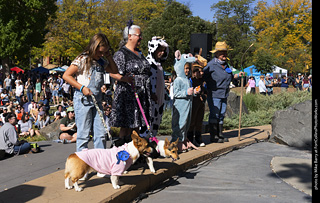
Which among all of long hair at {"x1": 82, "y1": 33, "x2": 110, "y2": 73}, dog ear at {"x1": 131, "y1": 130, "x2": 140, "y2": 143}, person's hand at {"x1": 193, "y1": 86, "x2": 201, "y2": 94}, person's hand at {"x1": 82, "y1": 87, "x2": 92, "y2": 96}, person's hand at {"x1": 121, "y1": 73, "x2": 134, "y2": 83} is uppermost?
long hair at {"x1": 82, "y1": 33, "x2": 110, "y2": 73}

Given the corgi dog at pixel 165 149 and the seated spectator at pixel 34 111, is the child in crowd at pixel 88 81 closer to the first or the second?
the corgi dog at pixel 165 149

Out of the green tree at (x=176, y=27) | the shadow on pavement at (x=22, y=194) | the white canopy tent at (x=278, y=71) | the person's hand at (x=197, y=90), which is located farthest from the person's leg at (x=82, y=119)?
the white canopy tent at (x=278, y=71)

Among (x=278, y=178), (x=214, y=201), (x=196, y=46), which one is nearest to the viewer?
(x=214, y=201)

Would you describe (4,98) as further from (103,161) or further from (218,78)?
(103,161)

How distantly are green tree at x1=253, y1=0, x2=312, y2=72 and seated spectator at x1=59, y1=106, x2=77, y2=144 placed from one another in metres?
41.3

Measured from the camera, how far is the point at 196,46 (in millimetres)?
10930

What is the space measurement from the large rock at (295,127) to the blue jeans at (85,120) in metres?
5.74

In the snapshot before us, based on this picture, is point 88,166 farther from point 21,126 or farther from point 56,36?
point 56,36

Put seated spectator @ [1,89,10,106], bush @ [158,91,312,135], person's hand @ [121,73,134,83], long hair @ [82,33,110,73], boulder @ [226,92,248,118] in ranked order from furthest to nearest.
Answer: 1. seated spectator @ [1,89,10,106]
2. boulder @ [226,92,248,118]
3. bush @ [158,91,312,135]
4. person's hand @ [121,73,134,83]
5. long hair @ [82,33,110,73]

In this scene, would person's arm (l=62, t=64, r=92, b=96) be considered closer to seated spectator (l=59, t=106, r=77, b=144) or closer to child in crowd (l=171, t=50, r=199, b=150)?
child in crowd (l=171, t=50, r=199, b=150)

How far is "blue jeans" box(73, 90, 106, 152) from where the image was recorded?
15.9ft

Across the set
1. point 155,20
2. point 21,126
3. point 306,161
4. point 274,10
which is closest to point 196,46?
point 306,161

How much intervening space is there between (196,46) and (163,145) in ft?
20.9

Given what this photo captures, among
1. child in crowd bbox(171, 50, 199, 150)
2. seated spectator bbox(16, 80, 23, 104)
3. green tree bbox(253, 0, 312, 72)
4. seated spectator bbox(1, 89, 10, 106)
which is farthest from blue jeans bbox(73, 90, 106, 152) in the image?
green tree bbox(253, 0, 312, 72)
